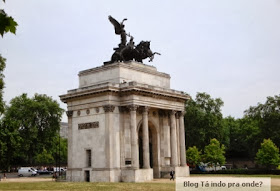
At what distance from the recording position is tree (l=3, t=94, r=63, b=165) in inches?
3051

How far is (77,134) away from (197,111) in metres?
35.8

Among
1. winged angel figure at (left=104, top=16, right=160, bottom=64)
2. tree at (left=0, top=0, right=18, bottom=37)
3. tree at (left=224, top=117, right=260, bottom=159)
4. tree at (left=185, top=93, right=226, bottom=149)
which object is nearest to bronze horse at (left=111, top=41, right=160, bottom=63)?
winged angel figure at (left=104, top=16, right=160, bottom=64)

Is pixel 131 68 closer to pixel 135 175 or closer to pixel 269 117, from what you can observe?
pixel 135 175

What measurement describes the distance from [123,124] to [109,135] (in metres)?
2.46

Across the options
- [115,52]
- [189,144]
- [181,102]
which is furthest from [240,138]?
[115,52]

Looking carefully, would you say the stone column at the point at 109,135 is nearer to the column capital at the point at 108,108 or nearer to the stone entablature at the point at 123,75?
the column capital at the point at 108,108

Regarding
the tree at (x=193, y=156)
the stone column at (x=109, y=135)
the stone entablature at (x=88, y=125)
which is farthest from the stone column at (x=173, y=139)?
the tree at (x=193, y=156)

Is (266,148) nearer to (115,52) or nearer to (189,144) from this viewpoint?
(189,144)

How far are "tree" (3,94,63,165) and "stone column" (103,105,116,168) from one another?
4127 centimetres

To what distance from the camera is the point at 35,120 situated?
79.9 metres

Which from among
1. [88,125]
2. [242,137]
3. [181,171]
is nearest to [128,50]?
[88,125]

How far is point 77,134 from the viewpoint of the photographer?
1692 inches

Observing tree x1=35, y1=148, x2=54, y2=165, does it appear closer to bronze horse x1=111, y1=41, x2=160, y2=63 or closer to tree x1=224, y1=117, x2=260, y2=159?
tree x1=224, y1=117, x2=260, y2=159

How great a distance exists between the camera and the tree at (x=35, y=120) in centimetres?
7750
